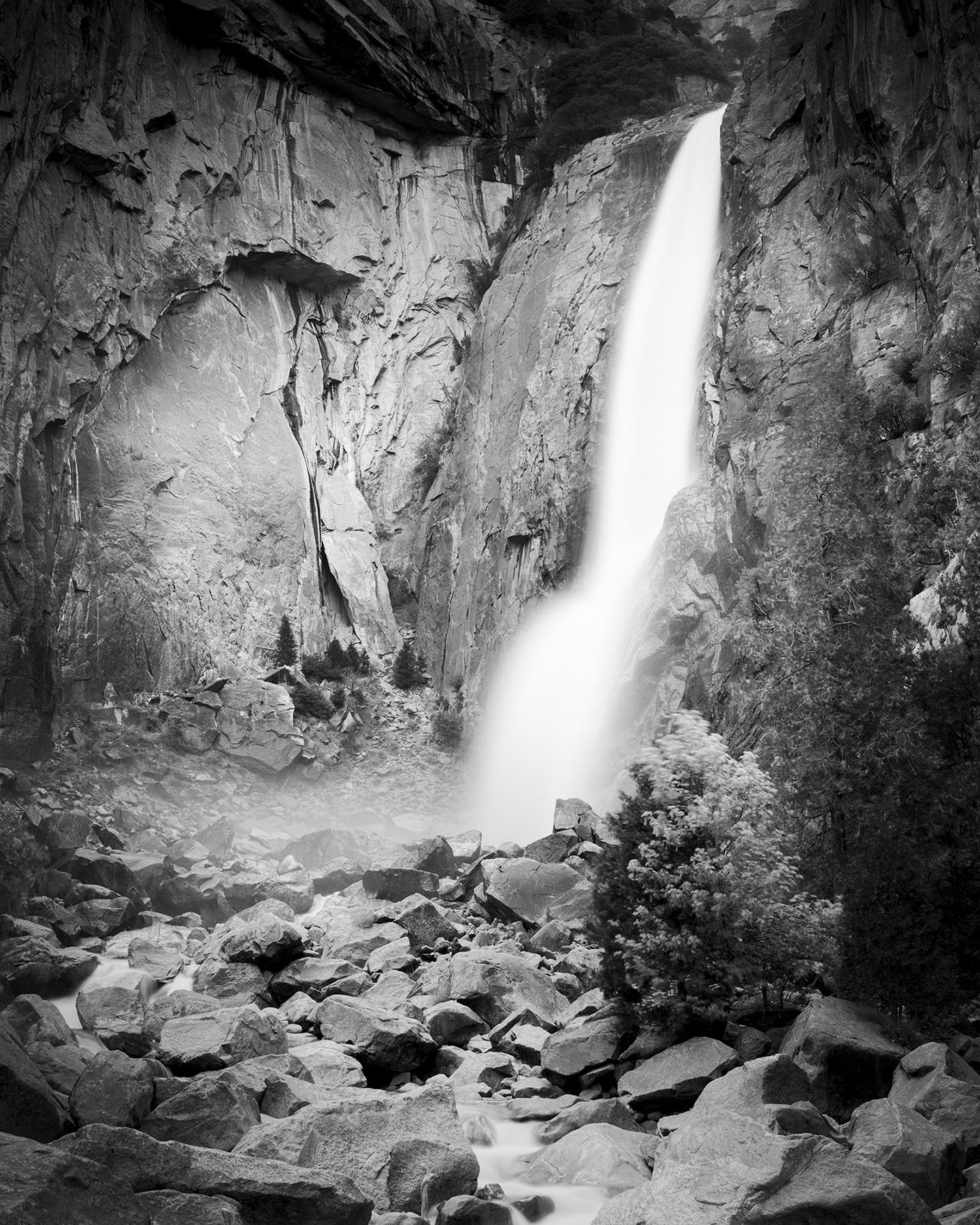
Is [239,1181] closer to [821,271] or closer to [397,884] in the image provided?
[397,884]

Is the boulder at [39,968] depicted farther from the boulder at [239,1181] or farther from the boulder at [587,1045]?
the boulder at [239,1181]

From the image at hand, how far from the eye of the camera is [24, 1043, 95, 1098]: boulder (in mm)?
9867

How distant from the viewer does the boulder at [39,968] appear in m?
14.4

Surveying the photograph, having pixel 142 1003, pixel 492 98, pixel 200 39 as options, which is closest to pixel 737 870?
pixel 142 1003

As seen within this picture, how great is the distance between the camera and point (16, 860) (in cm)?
1703

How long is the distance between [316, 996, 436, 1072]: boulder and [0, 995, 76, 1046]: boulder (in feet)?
10.6

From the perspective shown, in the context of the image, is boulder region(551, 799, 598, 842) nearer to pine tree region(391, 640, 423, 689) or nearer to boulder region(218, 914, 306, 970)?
boulder region(218, 914, 306, 970)

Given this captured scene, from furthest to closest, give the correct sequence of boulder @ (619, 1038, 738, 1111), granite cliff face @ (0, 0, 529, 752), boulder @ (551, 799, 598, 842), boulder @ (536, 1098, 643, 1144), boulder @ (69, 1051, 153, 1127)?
granite cliff face @ (0, 0, 529, 752) → boulder @ (551, 799, 598, 842) → boulder @ (619, 1038, 738, 1111) → boulder @ (536, 1098, 643, 1144) → boulder @ (69, 1051, 153, 1127)

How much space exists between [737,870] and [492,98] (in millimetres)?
52159

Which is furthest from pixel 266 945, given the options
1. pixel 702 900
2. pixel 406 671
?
pixel 406 671

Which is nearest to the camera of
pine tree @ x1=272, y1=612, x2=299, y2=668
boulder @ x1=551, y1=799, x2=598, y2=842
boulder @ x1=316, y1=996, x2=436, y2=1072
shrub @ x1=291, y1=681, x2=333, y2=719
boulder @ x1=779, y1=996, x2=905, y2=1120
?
boulder @ x1=779, y1=996, x2=905, y2=1120

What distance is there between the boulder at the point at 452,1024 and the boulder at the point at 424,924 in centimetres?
382

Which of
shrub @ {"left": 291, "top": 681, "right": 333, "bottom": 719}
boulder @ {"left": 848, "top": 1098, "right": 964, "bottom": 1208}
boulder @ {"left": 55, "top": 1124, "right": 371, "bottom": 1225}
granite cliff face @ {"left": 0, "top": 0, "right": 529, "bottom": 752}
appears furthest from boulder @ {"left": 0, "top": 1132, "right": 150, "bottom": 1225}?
shrub @ {"left": 291, "top": 681, "right": 333, "bottom": 719}

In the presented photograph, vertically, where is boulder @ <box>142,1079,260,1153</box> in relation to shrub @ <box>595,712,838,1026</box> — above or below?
below
